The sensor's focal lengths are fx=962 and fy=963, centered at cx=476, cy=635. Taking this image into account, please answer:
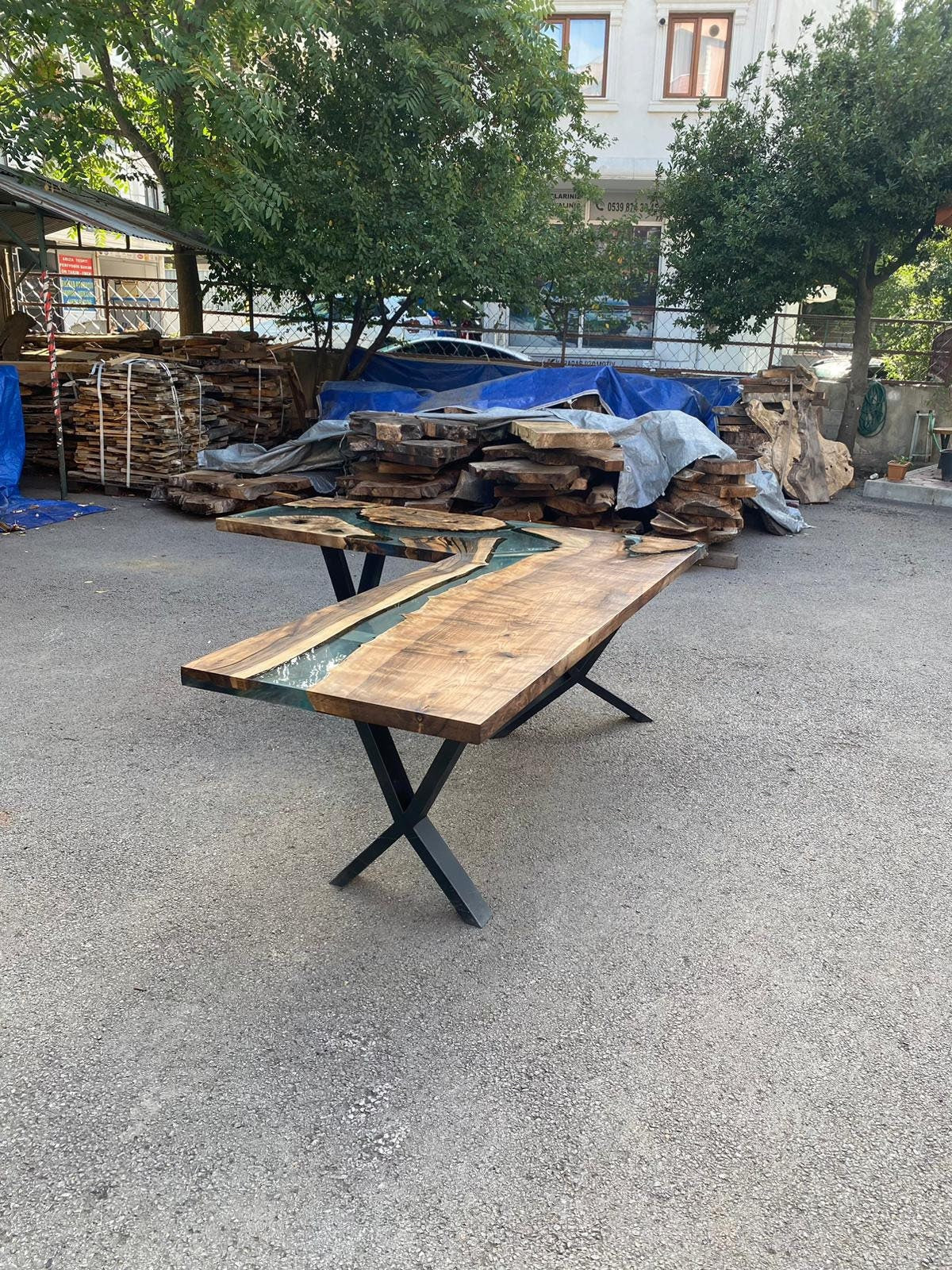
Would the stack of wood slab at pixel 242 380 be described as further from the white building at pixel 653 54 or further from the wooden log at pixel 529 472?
the white building at pixel 653 54

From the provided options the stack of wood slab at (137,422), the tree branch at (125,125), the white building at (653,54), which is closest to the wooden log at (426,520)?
the stack of wood slab at (137,422)

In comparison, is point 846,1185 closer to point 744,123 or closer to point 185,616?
point 185,616

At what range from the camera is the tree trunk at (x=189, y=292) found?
10727 mm

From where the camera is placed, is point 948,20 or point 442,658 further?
point 948,20

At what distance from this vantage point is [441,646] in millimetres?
2572

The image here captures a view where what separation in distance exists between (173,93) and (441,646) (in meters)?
8.70

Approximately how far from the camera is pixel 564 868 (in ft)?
10.1

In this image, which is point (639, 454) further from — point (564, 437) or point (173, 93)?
point (173, 93)

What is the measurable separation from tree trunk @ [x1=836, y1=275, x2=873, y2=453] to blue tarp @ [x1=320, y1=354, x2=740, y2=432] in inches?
107

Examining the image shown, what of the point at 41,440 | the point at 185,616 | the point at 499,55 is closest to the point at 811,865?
the point at 185,616

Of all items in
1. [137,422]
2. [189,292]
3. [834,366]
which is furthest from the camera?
[834,366]

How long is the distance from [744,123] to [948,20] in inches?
86.3

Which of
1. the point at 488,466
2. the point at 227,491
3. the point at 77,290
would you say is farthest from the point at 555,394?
the point at 77,290

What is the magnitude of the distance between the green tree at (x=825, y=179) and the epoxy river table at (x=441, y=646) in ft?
26.3
